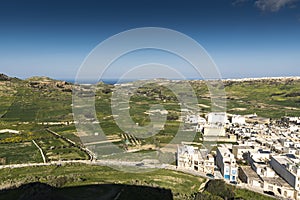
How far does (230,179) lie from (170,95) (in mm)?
31765

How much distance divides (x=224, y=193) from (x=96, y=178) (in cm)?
586

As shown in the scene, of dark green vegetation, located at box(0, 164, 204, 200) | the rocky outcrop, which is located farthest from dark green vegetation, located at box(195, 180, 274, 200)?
the rocky outcrop

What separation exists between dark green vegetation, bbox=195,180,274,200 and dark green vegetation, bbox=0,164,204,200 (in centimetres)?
65

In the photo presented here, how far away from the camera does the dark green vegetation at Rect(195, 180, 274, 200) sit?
1134 centimetres

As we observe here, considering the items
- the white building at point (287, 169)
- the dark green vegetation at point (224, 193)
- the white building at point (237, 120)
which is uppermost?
the white building at point (237, 120)

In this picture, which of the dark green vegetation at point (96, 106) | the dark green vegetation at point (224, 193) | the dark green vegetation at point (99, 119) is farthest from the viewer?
the dark green vegetation at point (96, 106)

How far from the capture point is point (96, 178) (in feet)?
43.7

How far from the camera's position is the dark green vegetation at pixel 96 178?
40.9ft

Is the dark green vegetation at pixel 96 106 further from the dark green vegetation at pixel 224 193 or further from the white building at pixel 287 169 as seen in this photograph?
the white building at pixel 287 169

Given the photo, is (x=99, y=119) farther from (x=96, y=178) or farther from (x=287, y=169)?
(x=287, y=169)

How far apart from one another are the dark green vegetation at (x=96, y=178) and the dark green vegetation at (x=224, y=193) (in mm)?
647

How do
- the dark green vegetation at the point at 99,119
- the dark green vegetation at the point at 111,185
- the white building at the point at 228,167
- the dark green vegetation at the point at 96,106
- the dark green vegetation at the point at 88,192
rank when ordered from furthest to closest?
the dark green vegetation at the point at 96,106 → the white building at the point at 228,167 → the dark green vegetation at the point at 99,119 → the dark green vegetation at the point at 111,185 → the dark green vegetation at the point at 88,192

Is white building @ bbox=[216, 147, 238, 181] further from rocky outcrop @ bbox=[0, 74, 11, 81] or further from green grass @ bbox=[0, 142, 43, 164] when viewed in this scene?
rocky outcrop @ bbox=[0, 74, 11, 81]

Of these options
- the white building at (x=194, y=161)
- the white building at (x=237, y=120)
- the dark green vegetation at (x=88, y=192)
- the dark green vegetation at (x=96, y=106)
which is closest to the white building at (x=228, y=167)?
the white building at (x=194, y=161)
